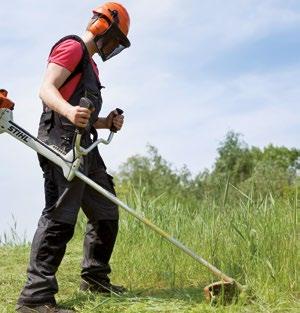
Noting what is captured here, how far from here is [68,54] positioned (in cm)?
398

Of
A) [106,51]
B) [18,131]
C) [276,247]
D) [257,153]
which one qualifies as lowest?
[276,247]

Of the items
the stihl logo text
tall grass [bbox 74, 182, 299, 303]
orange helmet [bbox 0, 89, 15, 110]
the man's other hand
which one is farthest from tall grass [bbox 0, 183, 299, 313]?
orange helmet [bbox 0, 89, 15, 110]

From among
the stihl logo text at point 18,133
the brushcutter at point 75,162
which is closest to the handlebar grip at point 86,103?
the brushcutter at point 75,162

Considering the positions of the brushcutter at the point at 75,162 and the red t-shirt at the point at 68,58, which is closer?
the brushcutter at the point at 75,162

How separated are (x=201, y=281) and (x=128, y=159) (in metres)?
25.2

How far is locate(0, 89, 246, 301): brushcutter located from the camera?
387 centimetres

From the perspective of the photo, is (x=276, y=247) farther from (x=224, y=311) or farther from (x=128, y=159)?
(x=128, y=159)

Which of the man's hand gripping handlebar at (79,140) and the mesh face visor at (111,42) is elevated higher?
the mesh face visor at (111,42)

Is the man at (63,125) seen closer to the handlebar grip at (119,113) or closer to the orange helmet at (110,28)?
the orange helmet at (110,28)

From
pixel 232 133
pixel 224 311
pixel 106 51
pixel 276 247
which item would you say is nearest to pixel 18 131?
pixel 106 51

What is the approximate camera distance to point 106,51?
4.30 m

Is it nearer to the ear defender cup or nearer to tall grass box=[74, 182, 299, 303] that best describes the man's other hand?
the ear defender cup

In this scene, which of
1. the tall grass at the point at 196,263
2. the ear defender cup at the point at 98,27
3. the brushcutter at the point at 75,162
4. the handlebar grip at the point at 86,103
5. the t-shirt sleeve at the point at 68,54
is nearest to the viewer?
the handlebar grip at the point at 86,103

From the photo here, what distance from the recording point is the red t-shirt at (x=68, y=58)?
3980 mm
